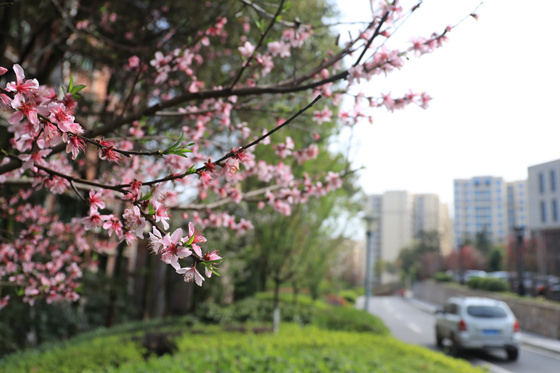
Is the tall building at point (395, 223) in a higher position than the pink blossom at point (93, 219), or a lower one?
higher

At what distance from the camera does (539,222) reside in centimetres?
1342

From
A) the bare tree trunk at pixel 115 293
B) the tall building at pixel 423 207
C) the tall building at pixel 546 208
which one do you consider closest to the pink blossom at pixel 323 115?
the tall building at pixel 546 208

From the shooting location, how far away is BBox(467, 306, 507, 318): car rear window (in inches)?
429

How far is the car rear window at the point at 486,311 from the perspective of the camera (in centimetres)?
1091

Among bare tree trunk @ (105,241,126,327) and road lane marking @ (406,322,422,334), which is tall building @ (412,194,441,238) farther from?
bare tree trunk @ (105,241,126,327)

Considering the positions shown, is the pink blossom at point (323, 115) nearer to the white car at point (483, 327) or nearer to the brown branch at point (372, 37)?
the brown branch at point (372, 37)

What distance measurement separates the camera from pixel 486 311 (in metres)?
11.1

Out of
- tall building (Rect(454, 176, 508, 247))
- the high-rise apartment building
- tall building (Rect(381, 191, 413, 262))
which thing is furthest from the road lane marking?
tall building (Rect(381, 191, 413, 262))

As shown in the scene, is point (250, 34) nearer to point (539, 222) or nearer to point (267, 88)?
point (267, 88)

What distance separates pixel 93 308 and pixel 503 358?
12.3 metres

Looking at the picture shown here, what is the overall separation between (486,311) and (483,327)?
0.61 m

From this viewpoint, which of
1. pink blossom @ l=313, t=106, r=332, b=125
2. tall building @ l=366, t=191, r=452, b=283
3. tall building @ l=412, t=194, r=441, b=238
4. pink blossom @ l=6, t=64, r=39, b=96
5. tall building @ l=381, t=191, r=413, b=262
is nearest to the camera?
pink blossom @ l=6, t=64, r=39, b=96

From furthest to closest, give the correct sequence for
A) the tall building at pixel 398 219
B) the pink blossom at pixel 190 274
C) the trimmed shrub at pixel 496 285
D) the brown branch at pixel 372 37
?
the tall building at pixel 398 219, the trimmed shrub at pixel 496 285, the brown branch at pixel 372 37, the pink blossom at pixel 190 274

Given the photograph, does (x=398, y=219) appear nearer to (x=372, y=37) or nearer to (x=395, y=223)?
(x=395, y=223)
